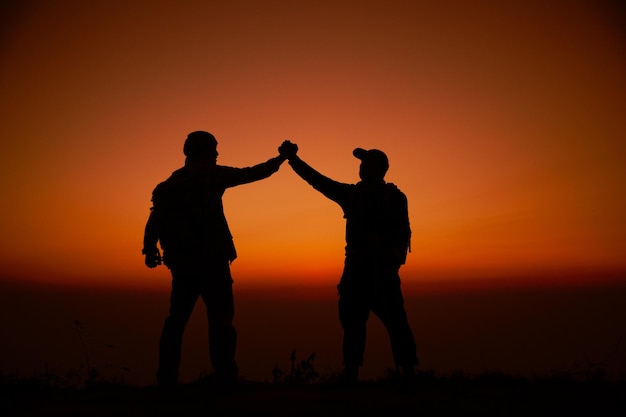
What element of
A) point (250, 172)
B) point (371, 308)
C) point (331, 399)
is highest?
point (250, 172)

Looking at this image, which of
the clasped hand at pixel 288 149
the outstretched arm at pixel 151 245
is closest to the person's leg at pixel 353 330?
the clasped hand at pixel 288 149

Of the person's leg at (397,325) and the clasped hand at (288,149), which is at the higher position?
the clasped hand at (288,149)

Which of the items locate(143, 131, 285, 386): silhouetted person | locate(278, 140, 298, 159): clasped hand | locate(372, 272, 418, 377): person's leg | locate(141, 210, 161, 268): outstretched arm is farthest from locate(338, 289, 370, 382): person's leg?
locate(141, 210, 161, 268): outstretched arm

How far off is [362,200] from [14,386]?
4856 millimetres

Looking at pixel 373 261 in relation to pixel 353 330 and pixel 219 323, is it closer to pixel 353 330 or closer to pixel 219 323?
pixel 353 330

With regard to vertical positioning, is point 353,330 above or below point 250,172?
below

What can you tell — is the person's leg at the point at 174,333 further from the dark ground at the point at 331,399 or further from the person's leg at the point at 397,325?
the person's leg at the point at 397,325

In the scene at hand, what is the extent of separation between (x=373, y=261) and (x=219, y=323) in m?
1.87

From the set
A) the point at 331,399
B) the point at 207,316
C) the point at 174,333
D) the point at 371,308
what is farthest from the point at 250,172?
the point at 331,399

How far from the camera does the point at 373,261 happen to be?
620cm

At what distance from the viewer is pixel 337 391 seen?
602cm

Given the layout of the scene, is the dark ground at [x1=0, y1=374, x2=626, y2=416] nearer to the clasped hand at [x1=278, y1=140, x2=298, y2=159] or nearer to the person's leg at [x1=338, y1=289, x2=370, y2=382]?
the person's leg at [x1=338, y1=289, x2=370, y2=382]

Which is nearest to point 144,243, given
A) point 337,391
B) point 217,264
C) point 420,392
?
point 217,264

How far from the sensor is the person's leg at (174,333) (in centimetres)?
576
